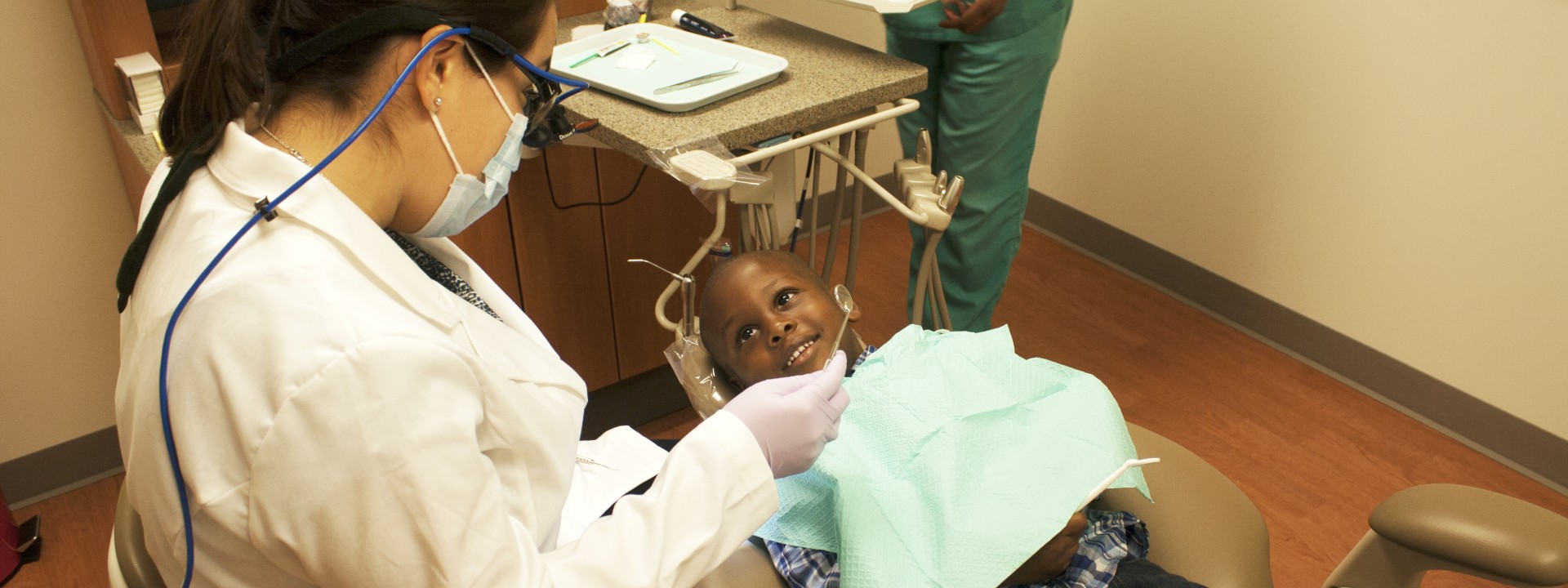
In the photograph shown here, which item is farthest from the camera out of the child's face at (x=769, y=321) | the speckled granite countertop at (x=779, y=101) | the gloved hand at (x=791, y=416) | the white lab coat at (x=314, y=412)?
the speckled granite countertop at (x=779, y=101)

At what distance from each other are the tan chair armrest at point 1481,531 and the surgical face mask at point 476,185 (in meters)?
1.00

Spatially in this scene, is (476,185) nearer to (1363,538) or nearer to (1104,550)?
(1104,550)

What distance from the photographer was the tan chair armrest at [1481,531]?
3.46 ft

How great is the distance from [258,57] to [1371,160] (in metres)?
2.30

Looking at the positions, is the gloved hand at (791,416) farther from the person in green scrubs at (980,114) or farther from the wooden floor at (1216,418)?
the wooden floor at (1216,418)

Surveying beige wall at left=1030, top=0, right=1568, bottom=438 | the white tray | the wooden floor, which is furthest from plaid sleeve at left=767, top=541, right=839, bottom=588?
beige wall at left=1030, top=0, right=1568, bottom=438

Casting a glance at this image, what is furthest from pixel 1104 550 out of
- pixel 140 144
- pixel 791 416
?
pixel 140 144

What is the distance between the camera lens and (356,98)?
32.2 inches

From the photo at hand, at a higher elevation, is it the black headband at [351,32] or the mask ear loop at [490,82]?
the black headband at [351,32]

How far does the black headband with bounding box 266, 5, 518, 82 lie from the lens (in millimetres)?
779

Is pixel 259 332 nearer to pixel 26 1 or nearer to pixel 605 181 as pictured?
pixel 605 181

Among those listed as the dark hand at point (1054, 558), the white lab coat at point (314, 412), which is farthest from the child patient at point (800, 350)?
the white lab coat at point (314, 412)

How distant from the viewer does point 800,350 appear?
55.6 inches

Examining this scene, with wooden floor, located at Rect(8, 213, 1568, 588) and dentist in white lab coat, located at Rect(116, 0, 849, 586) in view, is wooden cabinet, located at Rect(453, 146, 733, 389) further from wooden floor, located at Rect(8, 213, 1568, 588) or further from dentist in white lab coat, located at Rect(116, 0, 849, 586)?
dentist in white lab coat, located at Rect(116, 0, 849, 586)
